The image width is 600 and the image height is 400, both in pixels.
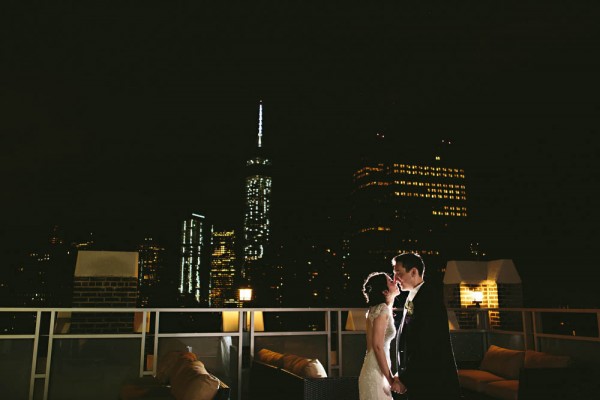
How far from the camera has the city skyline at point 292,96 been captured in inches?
285

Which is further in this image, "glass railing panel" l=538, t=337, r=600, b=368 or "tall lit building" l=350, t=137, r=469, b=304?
"tall lit building" l=350, t=137, r=469, b=304

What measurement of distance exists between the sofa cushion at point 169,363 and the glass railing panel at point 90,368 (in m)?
0.42

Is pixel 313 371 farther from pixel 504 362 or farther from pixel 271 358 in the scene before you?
pixel 504 362

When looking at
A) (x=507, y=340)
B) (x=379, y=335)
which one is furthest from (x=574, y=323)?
(x=379, y=335)

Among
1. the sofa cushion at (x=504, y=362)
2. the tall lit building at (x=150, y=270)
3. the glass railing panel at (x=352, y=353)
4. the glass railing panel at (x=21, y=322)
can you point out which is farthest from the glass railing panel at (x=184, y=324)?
the tall lit building at (x=150, y=270)

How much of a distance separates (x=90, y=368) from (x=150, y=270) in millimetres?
24701

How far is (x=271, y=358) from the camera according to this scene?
521 cm

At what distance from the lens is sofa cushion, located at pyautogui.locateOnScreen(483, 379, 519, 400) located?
17.9 ft

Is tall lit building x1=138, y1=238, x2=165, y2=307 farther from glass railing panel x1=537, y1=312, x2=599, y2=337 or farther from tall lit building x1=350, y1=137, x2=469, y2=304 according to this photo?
glass railing panel x1=537, y1=312, x2=599, y2=337

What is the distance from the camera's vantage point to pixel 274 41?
810 cm

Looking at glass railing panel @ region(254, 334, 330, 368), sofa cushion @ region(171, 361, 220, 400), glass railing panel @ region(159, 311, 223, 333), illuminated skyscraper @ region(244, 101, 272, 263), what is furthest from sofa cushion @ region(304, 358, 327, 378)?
illuminated skyscraper @ region(244, 101, 272, 263)

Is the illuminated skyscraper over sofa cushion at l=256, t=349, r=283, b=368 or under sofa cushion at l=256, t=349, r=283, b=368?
over

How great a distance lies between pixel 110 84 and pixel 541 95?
28.8 ft

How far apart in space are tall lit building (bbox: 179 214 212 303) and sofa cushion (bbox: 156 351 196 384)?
2979 centimetres
